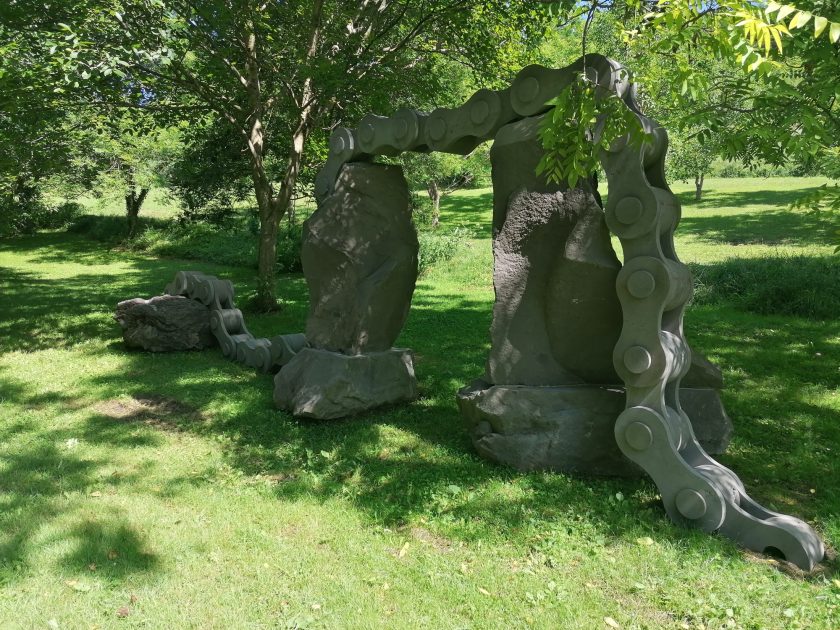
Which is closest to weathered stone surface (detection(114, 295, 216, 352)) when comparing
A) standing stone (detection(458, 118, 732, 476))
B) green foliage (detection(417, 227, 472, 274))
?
standing stone (detection(458, 118, 732, 476))

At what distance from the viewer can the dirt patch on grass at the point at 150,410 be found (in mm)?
5977

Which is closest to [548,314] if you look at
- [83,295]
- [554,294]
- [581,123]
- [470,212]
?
[554,294]

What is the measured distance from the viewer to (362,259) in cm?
615

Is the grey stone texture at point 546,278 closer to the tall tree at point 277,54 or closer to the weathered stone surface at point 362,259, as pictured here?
the weathered stone surface at point 362,259

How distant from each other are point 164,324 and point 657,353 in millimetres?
6331

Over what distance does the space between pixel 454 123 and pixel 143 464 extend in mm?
3654

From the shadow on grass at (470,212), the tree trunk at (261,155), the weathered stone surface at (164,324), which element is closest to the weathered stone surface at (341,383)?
the weathered stone surface at (164,324)

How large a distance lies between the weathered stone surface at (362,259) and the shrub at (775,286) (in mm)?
6944

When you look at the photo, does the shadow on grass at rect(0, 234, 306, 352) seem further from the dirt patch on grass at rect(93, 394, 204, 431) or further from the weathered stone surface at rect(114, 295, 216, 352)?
the dirt patch on grass at rect(93, 394, 204, 431)

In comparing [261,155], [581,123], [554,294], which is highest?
[261,155]

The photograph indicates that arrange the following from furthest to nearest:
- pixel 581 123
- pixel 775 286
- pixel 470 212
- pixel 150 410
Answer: pixel 470 212
pixel 775 286
pixel 150 410
pixel 581 123

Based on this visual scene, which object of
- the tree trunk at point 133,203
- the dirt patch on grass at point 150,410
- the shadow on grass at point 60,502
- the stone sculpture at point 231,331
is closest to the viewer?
the shadow on grass at point 60,502

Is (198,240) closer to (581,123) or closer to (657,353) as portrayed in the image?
(657,353)

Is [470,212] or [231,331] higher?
[470,212]
